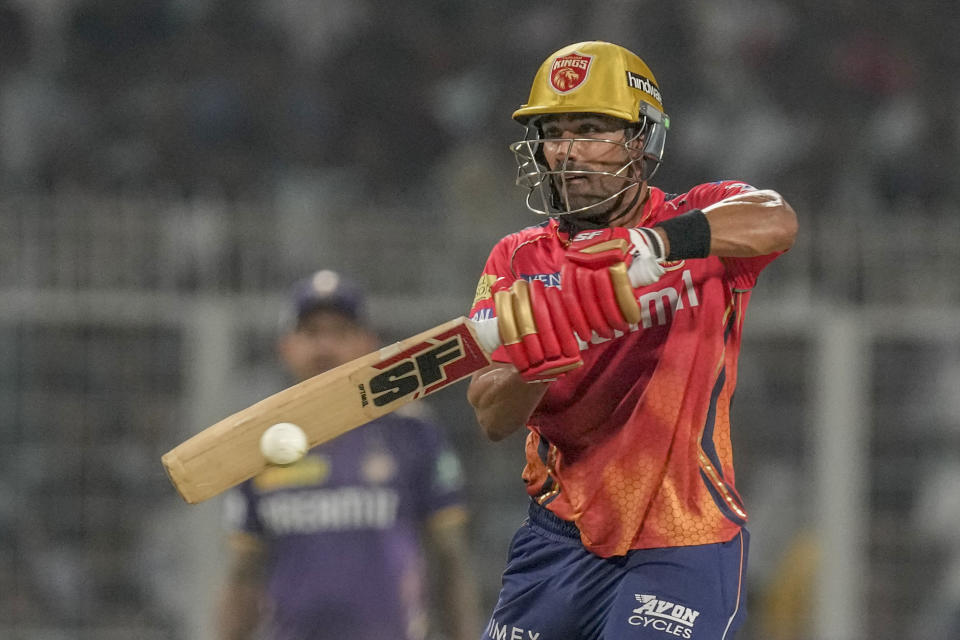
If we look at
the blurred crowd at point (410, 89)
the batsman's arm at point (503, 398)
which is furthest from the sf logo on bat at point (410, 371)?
the blurred crowd at point (410, 89)

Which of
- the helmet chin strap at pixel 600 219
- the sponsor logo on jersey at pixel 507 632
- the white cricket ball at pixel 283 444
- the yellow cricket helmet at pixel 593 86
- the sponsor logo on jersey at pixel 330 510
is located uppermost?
the yellow cricket helmet at pixel 593 86

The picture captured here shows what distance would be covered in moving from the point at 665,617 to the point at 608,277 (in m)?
0.81

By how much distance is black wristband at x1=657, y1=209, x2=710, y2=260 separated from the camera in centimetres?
325

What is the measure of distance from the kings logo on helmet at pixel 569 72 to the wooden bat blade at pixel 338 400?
65 centimetres

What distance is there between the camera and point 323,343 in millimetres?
5070

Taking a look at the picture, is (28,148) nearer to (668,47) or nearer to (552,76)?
(668,47)

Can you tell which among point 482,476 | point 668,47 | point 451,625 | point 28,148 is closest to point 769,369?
point 482,476

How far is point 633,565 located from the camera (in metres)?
3.48


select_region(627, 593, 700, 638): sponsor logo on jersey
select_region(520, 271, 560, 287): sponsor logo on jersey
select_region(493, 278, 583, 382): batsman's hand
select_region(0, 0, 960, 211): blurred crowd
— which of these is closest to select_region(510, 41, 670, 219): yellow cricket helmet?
select_region(520, 271, 560, 287): sponsor logo on jersey

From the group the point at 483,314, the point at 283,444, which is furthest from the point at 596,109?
the point at 283,444

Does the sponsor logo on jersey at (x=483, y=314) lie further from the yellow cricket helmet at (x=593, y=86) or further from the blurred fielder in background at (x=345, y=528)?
the blurred fielder in background at (x=345, y=528)

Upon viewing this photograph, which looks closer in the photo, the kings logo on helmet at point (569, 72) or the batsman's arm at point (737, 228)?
the batsman's arm at point (737, 228)

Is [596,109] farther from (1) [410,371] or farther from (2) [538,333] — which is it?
(1) [410,371]

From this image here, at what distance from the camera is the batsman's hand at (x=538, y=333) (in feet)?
10.4
